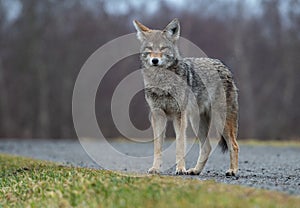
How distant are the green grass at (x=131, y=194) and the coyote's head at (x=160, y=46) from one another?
2.59m

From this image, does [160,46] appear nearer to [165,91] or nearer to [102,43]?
[165,91]

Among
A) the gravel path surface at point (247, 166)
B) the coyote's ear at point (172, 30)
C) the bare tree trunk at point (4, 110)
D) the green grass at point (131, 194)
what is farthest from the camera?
the bare tree trunk at point (4, 110)

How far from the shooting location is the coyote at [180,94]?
9.76m

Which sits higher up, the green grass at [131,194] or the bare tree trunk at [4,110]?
the bare tree trunk at [4,110]

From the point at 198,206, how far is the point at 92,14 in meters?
34.7

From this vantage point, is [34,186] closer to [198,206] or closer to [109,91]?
[198,206]

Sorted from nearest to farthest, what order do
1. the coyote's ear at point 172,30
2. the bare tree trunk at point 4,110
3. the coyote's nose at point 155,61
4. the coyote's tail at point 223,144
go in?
the coyote's nose at point 155,61 < the coyote's tail at point 223,144 < the coyote's ear at point 172,30 < the bare tree trunk at point 4,110

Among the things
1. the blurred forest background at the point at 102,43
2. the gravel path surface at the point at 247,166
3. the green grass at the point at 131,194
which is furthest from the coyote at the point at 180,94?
the blurred forest background at the point at 102,43

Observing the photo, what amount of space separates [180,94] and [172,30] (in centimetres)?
121

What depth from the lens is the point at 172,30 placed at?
1027 cm

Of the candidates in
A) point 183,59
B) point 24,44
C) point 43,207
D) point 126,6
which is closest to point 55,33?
point 24,44

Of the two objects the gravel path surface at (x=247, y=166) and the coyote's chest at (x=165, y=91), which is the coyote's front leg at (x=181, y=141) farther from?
the gravel path surface at (x=247, y=166)

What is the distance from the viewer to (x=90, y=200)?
21.1ft

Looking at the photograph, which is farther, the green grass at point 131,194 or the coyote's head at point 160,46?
the coyote's head at point 160,46
